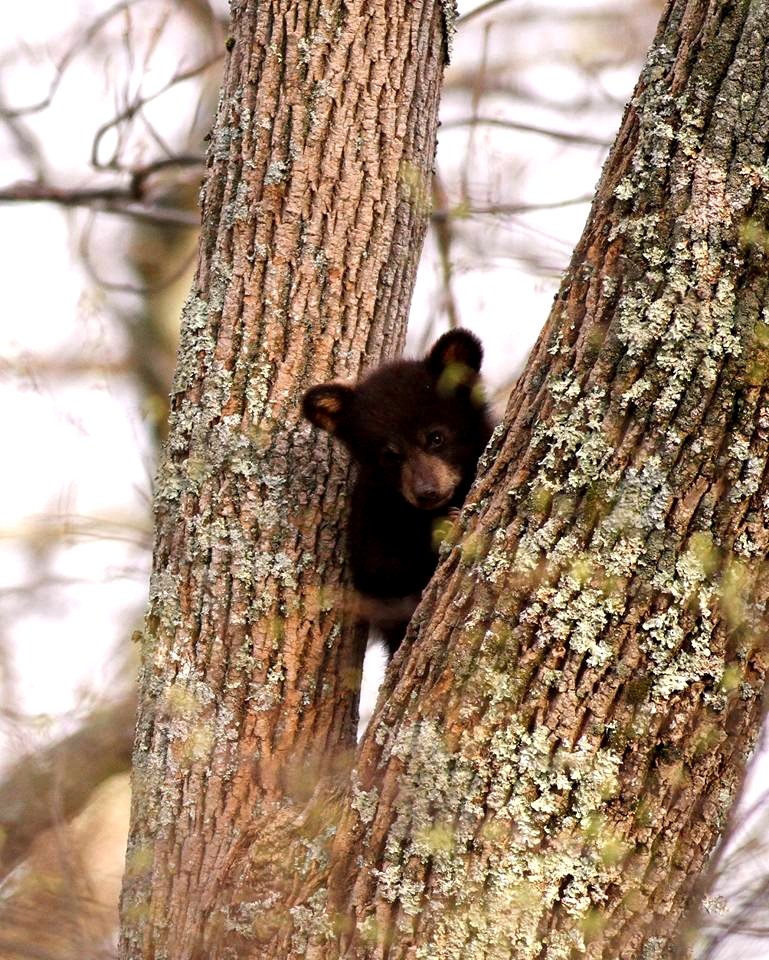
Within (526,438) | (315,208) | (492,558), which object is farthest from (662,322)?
(315,208)

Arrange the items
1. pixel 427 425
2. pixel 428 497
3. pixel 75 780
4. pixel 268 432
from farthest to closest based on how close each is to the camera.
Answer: pixel 75 780, pixel 427 425, pixel 428 497, pixel 268 432

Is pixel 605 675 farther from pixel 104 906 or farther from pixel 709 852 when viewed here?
pixel 104 906

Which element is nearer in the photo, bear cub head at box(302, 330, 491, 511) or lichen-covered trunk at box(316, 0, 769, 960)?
lichen-covered trunk at box(316, 0, 769, 960)

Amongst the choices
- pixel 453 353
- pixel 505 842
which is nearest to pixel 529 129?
pixel 453 353

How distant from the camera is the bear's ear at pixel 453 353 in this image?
4375 millimetres

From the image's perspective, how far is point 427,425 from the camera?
438 cm

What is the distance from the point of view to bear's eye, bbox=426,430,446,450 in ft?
14.4

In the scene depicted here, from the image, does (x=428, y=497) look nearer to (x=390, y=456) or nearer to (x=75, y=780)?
Result: (x=390, y=456)

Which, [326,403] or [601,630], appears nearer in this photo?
[601,630]

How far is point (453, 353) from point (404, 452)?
0.44m

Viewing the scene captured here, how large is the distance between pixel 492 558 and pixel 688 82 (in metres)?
0.99

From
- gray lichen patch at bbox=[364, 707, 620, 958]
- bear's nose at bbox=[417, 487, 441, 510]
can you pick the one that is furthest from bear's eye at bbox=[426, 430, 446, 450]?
gray lichen patch at bbox=[364, 707, 620, 958]

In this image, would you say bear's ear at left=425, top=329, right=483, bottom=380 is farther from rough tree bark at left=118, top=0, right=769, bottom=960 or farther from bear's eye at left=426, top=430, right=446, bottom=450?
rough tree bark at left=118, top=0, right=769, bottom=960

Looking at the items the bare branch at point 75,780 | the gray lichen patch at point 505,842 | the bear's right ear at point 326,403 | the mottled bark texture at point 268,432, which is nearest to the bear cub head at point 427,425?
the bear's right ear at point 326,403
